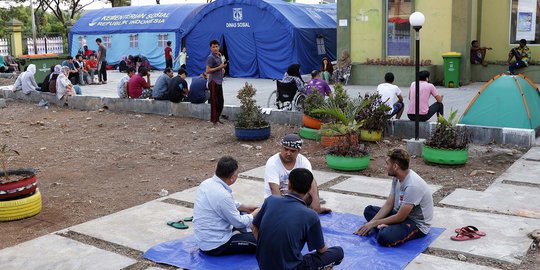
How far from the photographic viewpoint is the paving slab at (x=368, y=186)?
7.66m

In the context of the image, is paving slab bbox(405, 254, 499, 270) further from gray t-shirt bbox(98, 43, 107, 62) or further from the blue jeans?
gray t-shirt bbox(98, 43, 107, 62)

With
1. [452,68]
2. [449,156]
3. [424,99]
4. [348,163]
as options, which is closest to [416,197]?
[348,163]

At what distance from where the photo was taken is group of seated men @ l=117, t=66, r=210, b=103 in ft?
45.8

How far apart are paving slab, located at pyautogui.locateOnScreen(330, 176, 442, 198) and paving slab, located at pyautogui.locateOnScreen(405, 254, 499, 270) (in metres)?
2.16

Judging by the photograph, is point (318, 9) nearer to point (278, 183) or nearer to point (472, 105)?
point (472, 105)

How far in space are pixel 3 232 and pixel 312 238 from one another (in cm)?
371

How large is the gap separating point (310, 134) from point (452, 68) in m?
8.28

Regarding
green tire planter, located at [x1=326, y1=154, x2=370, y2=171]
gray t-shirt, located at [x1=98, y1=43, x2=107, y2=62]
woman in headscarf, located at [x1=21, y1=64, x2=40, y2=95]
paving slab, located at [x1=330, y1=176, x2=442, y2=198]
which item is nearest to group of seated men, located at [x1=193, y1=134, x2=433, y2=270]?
paving slab, located at [x1=330, y1=176, x2=442, y2=198]

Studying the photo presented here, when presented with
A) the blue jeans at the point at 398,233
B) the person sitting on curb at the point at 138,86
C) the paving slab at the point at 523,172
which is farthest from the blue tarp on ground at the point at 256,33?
the blue jeans at the point at 398,233

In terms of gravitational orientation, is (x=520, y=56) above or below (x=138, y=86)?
above

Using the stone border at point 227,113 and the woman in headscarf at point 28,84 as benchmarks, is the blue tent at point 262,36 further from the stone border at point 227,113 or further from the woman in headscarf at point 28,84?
the woman in headscarf at point 28,84

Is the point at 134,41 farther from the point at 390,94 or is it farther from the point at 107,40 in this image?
the point at 390,94

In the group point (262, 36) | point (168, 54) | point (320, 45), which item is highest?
point (262, 36)

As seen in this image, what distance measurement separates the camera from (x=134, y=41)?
29.1 metres
